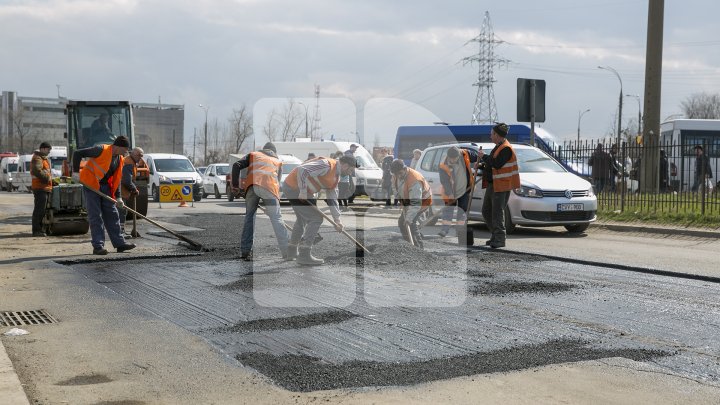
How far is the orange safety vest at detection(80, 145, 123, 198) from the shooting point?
11664 mm

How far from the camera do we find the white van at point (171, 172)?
95.3ft

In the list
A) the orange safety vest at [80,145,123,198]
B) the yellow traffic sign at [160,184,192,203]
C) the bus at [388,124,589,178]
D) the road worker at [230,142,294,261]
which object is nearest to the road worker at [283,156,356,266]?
the road worker at [230,142,294,261]

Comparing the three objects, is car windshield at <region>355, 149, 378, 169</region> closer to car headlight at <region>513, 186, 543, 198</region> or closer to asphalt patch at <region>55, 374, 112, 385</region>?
car headlight at <region>513, 186, 543, 198</region>

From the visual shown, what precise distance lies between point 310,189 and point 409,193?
128 inches

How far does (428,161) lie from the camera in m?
17.1

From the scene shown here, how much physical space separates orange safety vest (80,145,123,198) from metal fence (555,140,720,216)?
1153cm

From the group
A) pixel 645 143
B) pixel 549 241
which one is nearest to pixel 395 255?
pixel 549 241

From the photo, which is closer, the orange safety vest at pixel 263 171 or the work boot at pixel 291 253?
the work boot at pixel 291 253

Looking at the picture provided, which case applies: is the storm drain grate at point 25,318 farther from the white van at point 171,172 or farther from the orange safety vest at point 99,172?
the white van at point 171,172

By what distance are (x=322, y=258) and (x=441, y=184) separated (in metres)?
5.10

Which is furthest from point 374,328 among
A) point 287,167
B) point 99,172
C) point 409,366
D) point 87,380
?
point 287,167

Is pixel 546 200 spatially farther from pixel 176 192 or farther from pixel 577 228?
pixel 176 192

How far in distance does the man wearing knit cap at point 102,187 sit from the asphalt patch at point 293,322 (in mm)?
5616

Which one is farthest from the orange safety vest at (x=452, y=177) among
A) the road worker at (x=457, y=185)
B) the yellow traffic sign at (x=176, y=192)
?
the yellow traffic sign at (x=176, y=192)
